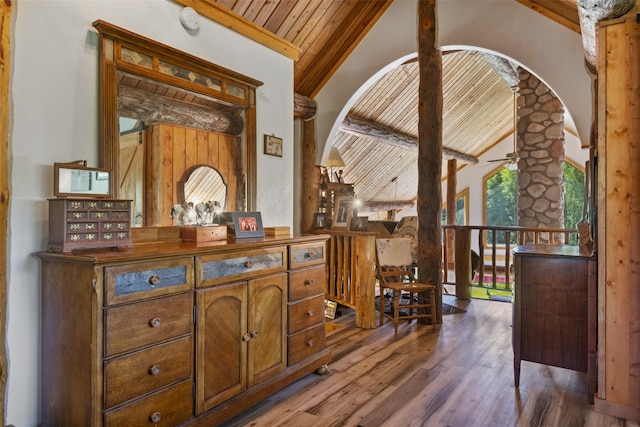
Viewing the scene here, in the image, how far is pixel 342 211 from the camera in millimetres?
4422

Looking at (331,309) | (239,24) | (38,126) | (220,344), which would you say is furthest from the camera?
(331,309)

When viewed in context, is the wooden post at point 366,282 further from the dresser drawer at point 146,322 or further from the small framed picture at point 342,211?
the dresser drawer at point 146,322

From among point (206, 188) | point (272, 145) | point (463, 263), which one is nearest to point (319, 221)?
point (272, 145)

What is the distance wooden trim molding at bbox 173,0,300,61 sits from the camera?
260 cm

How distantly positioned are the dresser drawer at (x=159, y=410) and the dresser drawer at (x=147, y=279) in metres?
0.44

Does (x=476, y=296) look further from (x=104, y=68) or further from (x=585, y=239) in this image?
(x=104, y=68)

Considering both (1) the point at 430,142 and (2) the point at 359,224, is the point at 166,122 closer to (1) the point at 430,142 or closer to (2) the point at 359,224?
(2) the point at 359,224

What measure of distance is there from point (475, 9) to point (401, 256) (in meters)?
2.55

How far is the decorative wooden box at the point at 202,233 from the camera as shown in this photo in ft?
7.45

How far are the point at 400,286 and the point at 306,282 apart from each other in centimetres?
143

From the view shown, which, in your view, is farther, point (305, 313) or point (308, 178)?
point (308, 178)

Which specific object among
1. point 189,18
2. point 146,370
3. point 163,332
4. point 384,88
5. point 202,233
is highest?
point 384,88

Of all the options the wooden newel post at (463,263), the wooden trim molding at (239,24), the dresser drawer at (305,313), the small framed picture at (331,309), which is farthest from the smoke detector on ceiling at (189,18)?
the wooden newel post at (463,263)

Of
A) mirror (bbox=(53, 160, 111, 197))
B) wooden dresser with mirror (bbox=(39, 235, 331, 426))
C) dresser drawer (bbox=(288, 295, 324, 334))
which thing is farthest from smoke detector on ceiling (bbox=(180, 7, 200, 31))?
dresser drawer (bbox=(288, 295, 324, 334))
